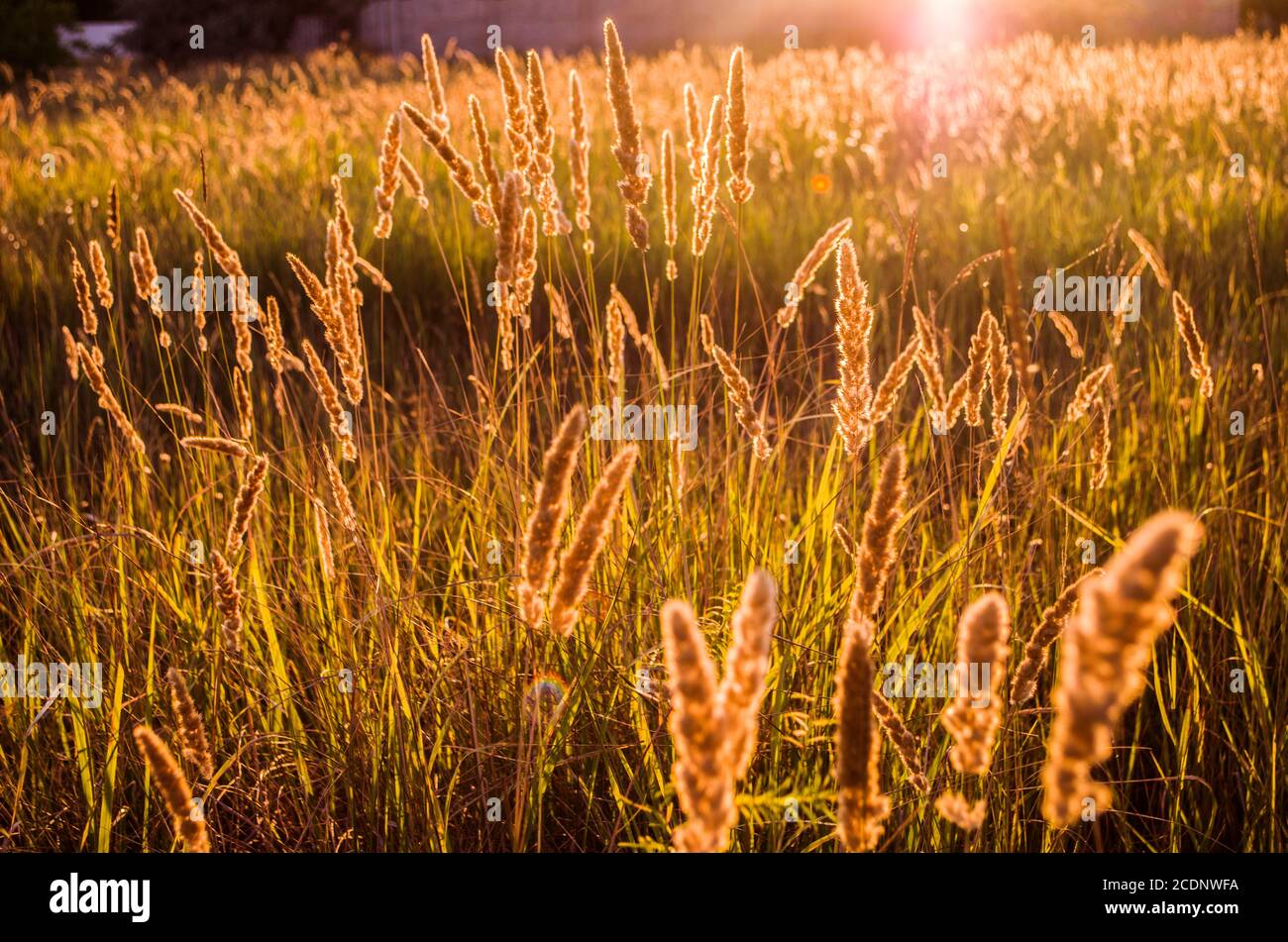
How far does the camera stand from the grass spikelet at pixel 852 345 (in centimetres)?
116

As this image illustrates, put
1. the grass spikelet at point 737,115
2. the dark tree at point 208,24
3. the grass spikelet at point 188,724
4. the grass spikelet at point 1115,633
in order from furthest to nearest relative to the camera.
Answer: the dark tree at point 208,24 < the grass spikelet at point 737,115 < the grass spikelet at point 188,724 < the grass spikelet at point 1115,633

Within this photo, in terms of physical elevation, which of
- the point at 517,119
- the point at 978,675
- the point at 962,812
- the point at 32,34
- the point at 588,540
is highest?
the point at 32,34

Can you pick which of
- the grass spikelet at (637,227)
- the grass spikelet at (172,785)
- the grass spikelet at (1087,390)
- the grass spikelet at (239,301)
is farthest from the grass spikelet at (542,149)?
the grass spikelet at (172,785)

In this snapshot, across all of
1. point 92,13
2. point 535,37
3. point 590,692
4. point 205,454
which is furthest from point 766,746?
point 92,13

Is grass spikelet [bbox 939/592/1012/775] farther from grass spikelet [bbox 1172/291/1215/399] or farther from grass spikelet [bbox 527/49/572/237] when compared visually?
grass spikelet [bbox 527/49/572/237]

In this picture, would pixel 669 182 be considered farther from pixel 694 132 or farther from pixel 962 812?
pixel 962 812

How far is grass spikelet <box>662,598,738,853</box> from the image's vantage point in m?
0.60

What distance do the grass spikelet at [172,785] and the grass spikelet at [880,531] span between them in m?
0.53

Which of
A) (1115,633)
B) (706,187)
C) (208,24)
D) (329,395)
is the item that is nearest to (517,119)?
(706,187)

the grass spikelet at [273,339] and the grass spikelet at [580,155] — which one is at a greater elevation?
the grass spikelet at [580,155]

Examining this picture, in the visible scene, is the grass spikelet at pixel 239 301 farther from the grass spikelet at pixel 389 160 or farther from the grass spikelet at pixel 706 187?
the grass spikelet at pixel 706 187

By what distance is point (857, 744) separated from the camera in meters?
0.70

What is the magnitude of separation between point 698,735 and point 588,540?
0.20m
